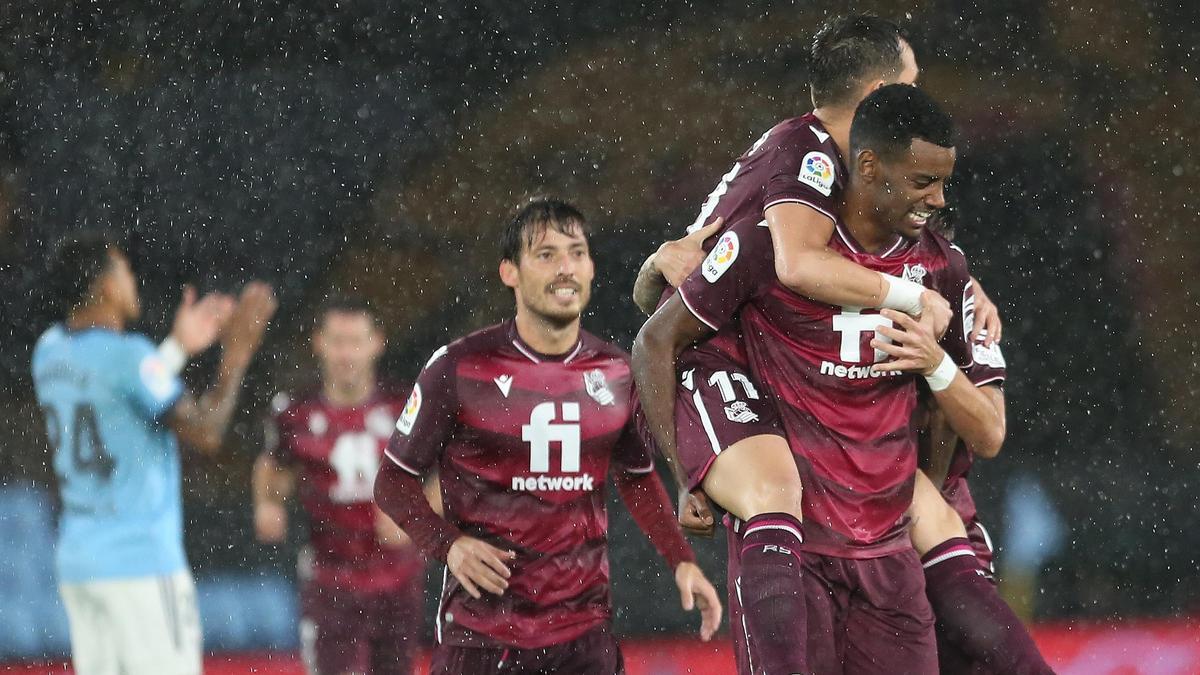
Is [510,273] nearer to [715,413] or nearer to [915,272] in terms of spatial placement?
[715,413]

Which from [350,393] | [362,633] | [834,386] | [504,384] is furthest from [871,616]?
[350,393]

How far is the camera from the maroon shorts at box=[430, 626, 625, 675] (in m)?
4.18

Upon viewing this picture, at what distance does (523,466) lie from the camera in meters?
4.29

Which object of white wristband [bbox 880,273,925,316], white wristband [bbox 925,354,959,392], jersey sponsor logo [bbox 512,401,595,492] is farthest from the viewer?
jersey sponsor logo [bbox 512,401,595,492]

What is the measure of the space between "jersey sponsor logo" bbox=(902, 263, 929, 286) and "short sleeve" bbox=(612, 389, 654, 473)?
1055 millimetres

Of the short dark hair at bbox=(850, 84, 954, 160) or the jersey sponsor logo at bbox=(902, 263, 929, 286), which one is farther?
the jersey sponsor logo at bbox=(902, 263, 929, 286)

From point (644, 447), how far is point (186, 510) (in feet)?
14.2

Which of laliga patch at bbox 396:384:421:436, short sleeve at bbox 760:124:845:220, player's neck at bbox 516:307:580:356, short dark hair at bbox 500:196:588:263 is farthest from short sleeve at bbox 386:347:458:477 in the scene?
short sleeve at bbox 760:124:845:220

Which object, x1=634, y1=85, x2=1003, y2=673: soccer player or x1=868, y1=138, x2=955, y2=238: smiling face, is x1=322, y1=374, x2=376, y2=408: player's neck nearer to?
x1=634, y1=85, x2=1003, y2=673: soccer player

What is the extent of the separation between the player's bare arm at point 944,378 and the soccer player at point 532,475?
996 millimetres

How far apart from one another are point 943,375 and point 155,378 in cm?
326

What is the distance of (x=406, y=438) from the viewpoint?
4379 millimetres

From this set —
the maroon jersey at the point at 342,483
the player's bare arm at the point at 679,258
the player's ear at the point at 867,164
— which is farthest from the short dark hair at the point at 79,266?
the player's ear at the point at 867,164

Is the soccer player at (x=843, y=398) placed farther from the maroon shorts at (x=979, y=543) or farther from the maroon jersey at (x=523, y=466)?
the maroon jersey at (x=523, y=466)
